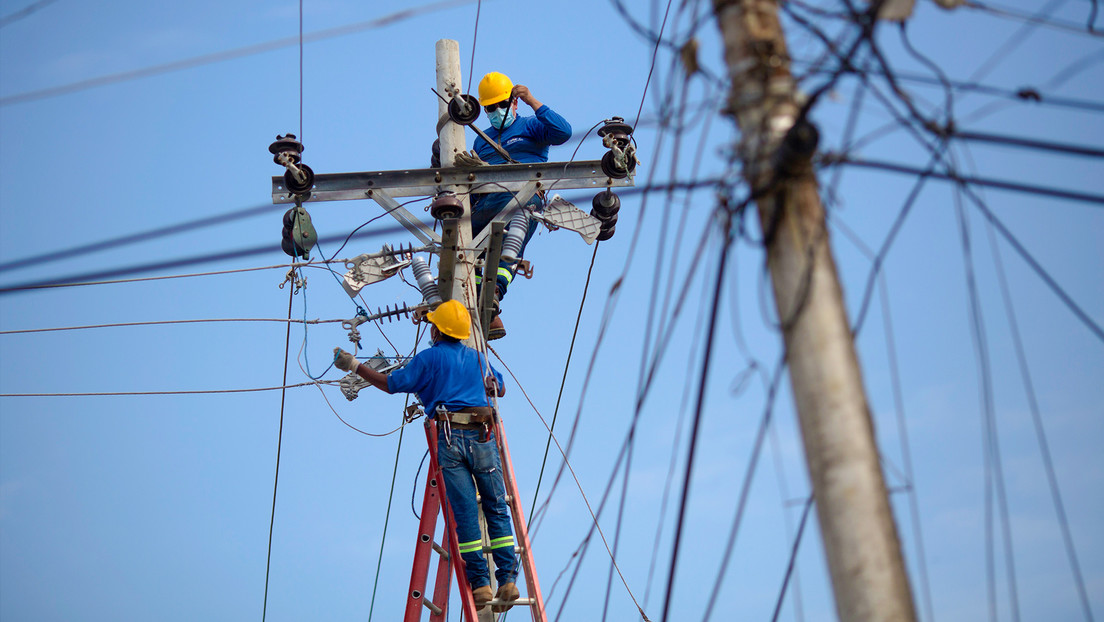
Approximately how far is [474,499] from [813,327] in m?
3.99

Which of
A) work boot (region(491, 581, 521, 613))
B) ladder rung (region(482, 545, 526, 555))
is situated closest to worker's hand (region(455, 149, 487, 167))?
ladder rung (region(482, 545, 526, 555))

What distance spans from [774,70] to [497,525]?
4276mm

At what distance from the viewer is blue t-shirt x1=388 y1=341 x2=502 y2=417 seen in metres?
7.49

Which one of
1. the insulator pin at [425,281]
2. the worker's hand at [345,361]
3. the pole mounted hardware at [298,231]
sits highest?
the pole mounted hardware at [298,231]

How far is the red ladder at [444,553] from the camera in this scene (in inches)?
285

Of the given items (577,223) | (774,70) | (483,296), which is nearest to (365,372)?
(483,296)

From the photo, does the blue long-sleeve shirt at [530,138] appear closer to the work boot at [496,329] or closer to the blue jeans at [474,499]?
the work boot at [496,329]

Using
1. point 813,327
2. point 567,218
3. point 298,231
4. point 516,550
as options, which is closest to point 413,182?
point 298,231

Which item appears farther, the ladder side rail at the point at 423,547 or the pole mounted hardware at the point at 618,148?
the pole mounted hardware at the point at 618,148

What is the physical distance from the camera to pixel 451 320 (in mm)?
7672

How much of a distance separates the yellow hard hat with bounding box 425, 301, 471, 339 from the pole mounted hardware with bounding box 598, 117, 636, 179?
1823 millimetres

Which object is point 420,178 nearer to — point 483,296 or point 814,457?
point 483,296

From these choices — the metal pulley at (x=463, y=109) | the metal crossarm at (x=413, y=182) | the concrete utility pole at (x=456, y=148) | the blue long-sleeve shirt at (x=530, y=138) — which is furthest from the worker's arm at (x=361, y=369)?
the blue long-sleeve shirt at (x=530, y=138)

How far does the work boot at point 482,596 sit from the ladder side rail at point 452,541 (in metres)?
0.03
